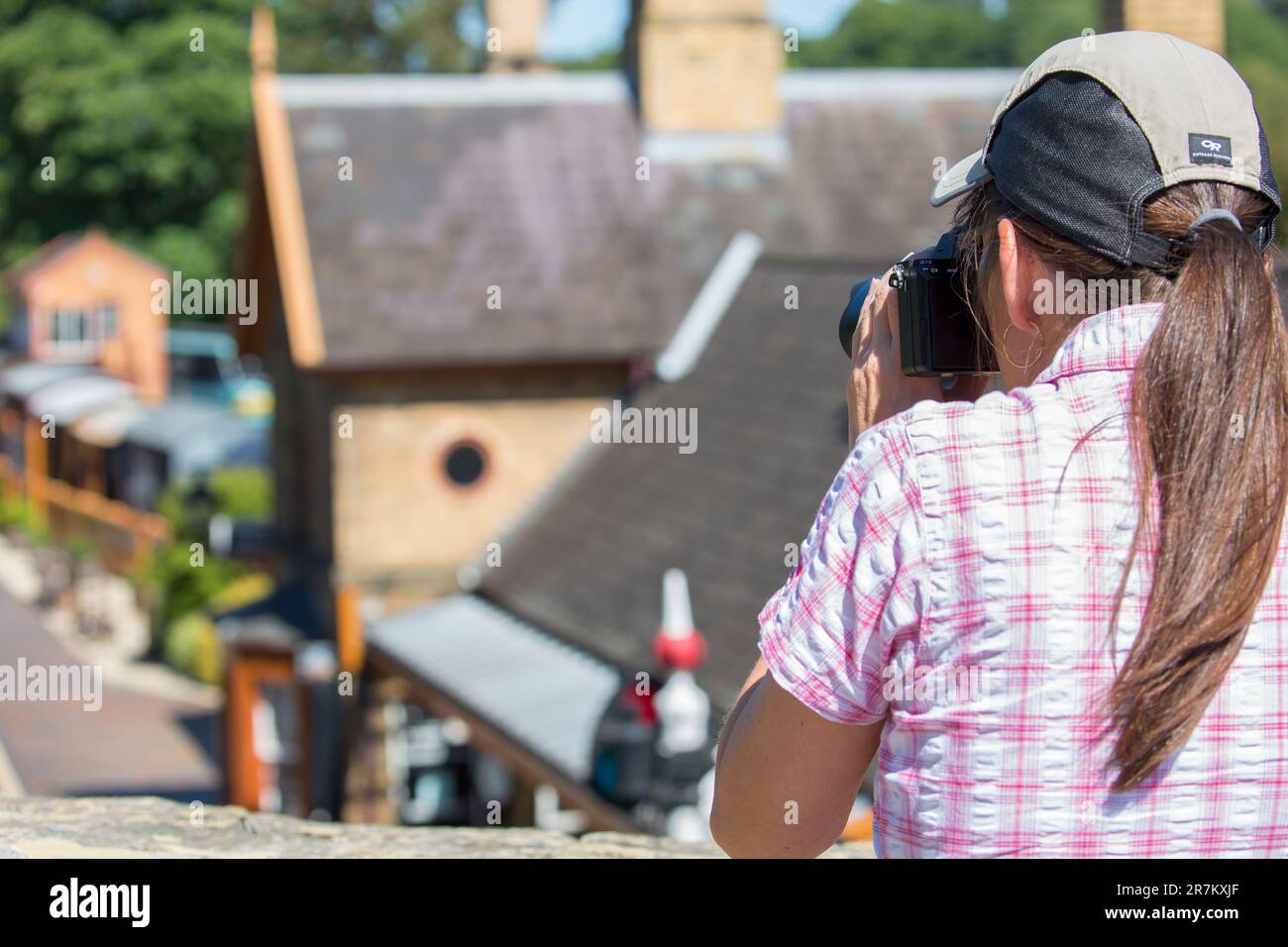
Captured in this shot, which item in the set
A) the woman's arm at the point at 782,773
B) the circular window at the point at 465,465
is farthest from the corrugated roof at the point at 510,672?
the woman's arm at the point at 782,773

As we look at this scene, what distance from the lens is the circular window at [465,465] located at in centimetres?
1441

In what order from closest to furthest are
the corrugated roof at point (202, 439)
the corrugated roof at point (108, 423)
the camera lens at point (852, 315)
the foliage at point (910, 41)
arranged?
1. the camera lens at point (852, 315)
2. the corrugated roof at point (202, 439)
3. the corrugated roof at point (108, 423)
4. the foliage at point (910, 41)

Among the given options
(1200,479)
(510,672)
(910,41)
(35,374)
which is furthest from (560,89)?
(910,41)

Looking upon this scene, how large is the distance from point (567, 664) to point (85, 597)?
56.9 feet

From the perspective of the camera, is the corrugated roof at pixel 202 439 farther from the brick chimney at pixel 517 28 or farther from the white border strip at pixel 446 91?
the white border strip at pixel 446 91

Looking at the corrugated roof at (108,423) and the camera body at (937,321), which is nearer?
the camera body at (937,321)

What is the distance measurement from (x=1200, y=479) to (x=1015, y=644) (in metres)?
0.24

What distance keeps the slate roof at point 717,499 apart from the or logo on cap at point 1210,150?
614 centimetres

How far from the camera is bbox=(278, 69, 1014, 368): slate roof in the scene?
47.2 feet

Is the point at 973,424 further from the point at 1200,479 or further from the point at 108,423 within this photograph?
the point at 108,423

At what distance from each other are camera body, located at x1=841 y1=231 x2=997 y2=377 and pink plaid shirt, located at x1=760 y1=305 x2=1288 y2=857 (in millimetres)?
228

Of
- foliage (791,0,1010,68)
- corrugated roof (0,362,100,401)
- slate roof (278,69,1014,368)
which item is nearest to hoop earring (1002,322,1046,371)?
slate roof (278,69,1014,368)

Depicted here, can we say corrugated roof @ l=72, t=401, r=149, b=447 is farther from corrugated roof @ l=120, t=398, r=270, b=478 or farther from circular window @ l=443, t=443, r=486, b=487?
circular window @ l=443, t=443, r=486, b=487

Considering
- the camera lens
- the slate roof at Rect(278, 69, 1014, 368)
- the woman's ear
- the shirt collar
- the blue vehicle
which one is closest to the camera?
the shirt collar
